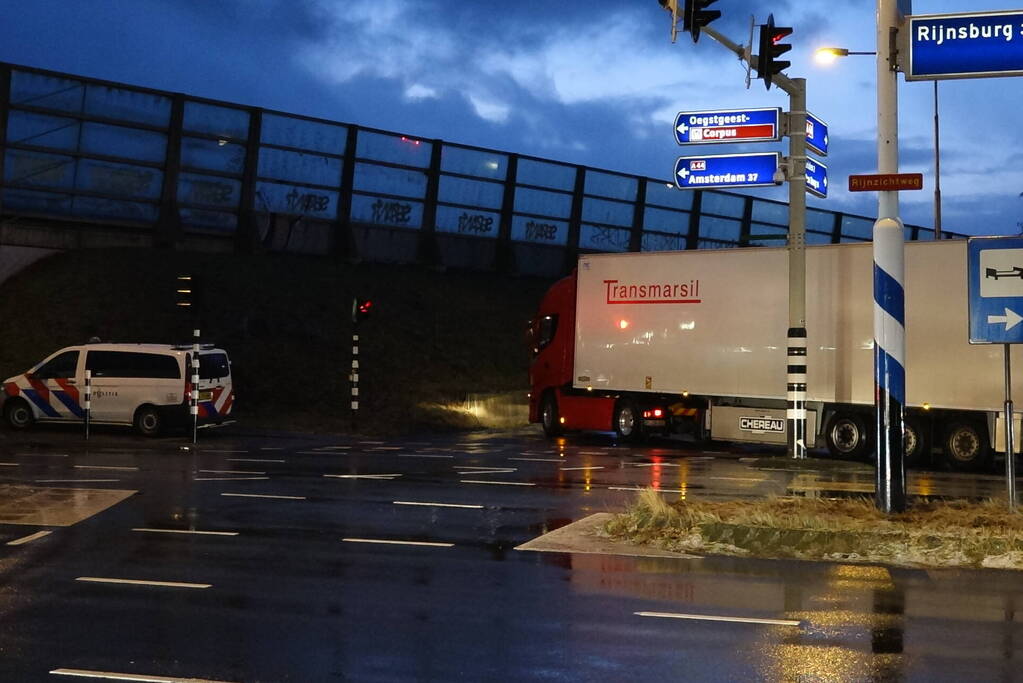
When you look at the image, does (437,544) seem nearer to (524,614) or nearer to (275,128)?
(524,614)

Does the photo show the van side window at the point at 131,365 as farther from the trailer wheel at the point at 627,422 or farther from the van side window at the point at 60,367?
the trailer wheel at the point at 627,422

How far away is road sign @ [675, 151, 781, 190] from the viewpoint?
20750 millimetres

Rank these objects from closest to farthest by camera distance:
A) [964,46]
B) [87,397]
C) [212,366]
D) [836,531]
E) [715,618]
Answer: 1. [715,618]
2. [836,531]
3. [964,46]
4. [87,397]
5. [212,366]

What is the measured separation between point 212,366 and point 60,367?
11.4ft

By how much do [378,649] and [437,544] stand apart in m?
4.20

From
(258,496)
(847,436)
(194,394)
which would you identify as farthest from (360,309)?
(258,496)

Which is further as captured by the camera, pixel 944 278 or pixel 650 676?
pixel 944 278

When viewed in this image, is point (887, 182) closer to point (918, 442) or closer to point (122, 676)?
point (122, 676)

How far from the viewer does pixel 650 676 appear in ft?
22.4

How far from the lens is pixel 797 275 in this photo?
20938mm


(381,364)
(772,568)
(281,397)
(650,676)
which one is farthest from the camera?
(381,364)

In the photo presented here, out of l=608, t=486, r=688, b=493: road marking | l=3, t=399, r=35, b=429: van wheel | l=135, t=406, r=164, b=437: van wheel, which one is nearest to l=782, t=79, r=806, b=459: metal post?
l=608, t=486, r=688, b=493: road marking

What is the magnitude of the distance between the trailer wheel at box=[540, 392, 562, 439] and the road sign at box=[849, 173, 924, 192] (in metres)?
17.8

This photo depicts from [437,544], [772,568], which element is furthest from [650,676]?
[437,544]
